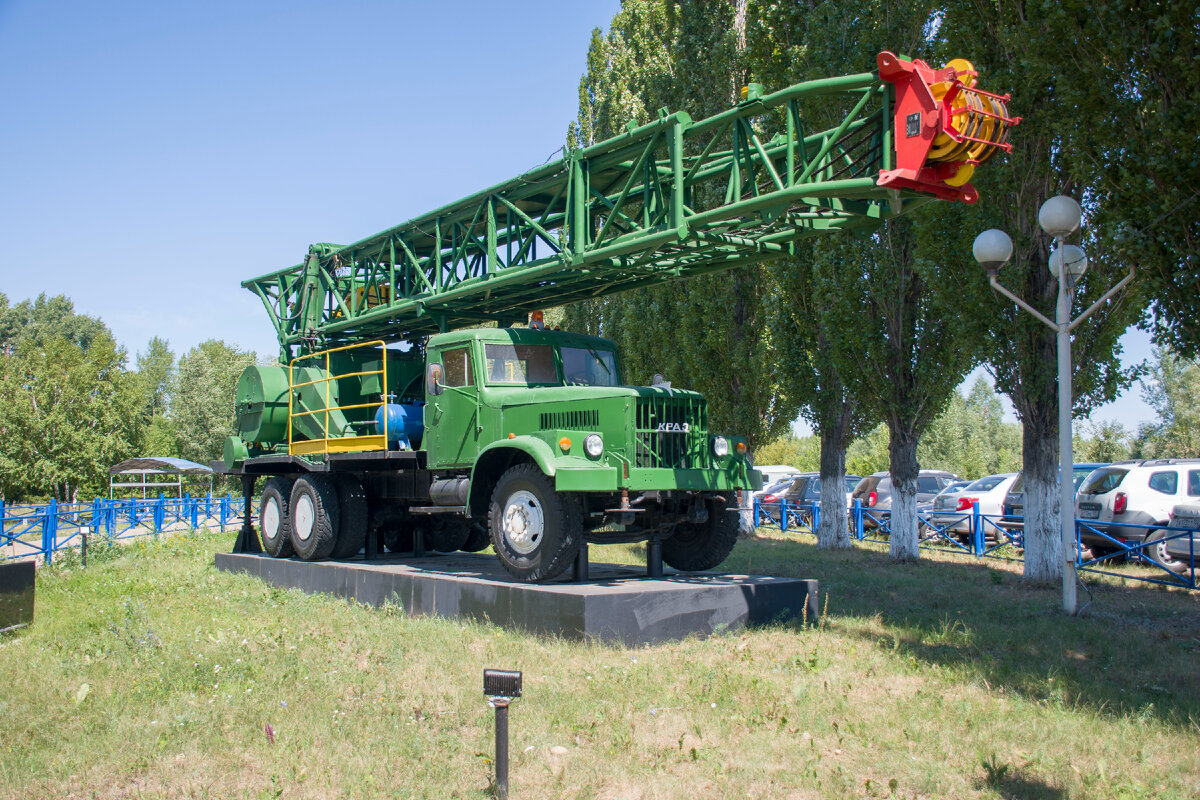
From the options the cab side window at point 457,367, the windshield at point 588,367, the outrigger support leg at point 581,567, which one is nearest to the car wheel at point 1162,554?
the windshield at point 588,367

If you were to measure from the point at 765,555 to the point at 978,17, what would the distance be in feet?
28.9

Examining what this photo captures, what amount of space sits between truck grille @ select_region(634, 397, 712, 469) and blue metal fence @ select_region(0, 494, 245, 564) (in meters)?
12.5

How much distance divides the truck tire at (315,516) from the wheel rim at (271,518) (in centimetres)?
50

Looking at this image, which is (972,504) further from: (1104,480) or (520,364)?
(520,364)

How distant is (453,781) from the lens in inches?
175

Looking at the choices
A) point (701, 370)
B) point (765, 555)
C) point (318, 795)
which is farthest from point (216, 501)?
point (318, 795)

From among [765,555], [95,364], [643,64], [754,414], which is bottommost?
[765,555]

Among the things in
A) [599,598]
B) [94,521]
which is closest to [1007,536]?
[599,598]

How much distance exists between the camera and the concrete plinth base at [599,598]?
701 centimetres

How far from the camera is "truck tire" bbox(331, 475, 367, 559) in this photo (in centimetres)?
1075

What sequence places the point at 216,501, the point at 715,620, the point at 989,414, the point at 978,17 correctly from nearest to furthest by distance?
the point at 715,620, the point at 978,17, the point at 216,501, the point at 989,414

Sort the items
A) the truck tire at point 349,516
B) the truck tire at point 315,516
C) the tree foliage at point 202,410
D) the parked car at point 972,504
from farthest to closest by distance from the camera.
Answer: the tree foliage at point 202,410 → the parked car at point 972,504 → the truck tire at point 349,516 → the truck tire at point 315,516

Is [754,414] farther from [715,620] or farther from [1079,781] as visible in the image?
[1079,781]

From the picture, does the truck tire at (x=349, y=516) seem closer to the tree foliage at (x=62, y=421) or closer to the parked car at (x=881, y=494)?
the parked car at (x=881, y=494)
